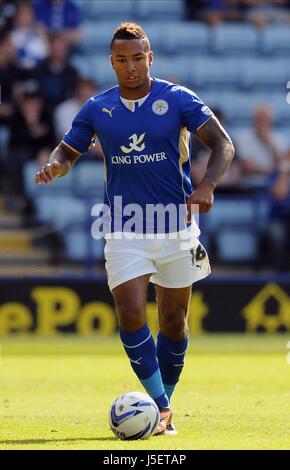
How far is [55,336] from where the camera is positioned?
16281 millimetres

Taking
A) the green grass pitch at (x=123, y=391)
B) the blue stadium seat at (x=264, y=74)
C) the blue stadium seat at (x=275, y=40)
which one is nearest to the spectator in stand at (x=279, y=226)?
the green grass pitch at (x=123, y=391)

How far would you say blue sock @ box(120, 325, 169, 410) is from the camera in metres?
7.59

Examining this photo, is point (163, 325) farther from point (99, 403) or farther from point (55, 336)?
point (55, 336)

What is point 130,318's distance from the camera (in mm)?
7520

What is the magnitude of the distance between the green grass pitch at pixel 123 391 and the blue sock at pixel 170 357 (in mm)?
308

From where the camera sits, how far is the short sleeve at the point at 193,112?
300 inches

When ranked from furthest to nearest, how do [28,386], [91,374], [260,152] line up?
[260,152] < [91,374] < [28,386]

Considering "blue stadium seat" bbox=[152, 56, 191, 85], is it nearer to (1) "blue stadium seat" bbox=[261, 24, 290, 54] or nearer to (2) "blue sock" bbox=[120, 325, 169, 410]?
(1) "blue stadium seat" bbox=[261, 24, 290, 54]

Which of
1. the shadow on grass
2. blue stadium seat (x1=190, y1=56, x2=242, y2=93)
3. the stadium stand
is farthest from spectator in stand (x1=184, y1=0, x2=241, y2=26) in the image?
the shadow on grass

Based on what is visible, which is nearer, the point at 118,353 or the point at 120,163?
the point at 120,163

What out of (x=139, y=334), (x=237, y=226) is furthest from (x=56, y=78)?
(x=139, y=334)
